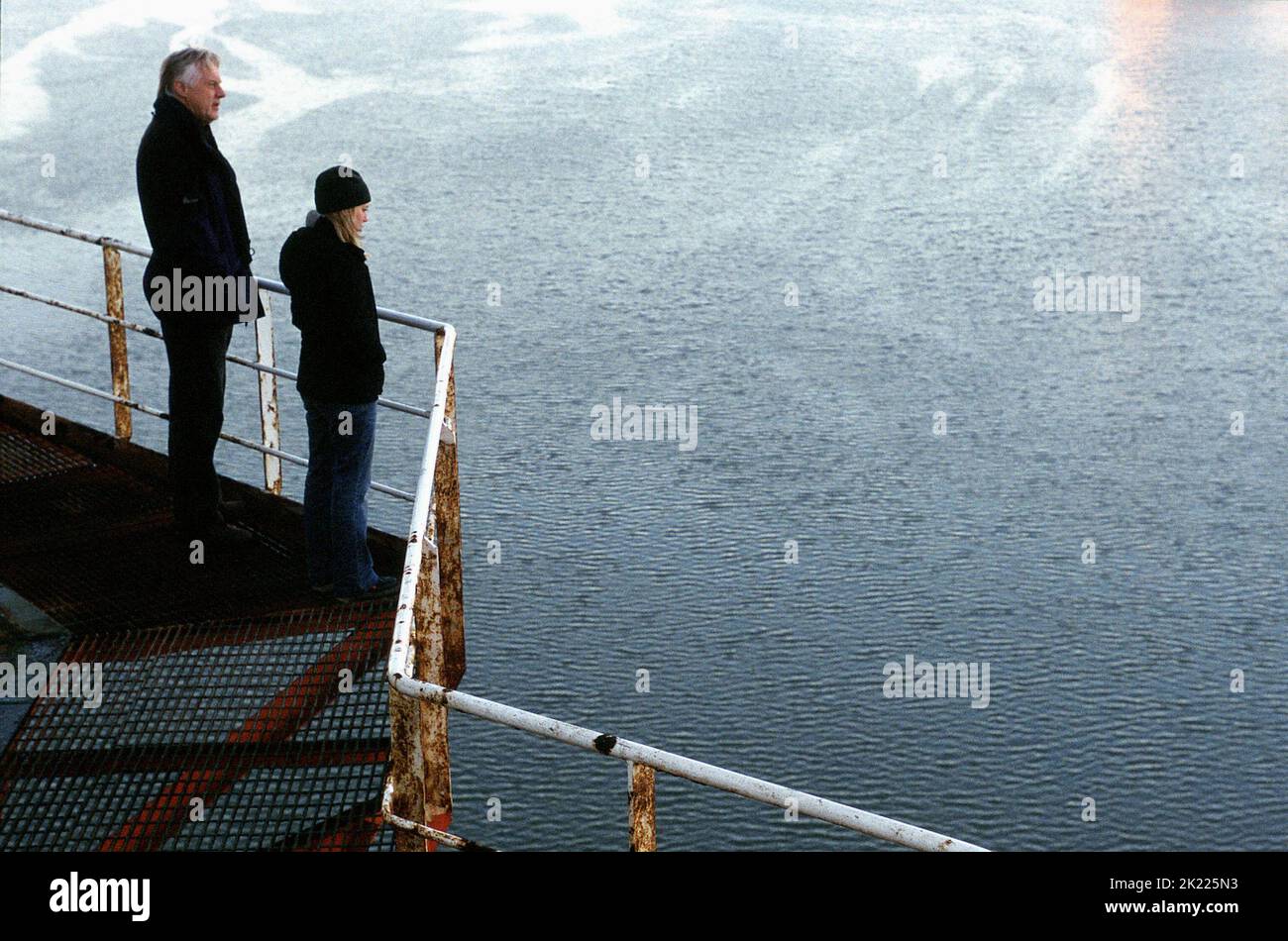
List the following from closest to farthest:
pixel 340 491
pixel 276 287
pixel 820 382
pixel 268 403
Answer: pixel 340 491 → pixel 276 287 → pixel 268 403 → pixel 820 382

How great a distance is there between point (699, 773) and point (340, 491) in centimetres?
277

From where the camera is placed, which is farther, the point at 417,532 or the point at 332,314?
the point at 332,314

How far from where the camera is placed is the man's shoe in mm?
6293

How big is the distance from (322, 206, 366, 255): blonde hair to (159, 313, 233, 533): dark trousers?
74 centimetres

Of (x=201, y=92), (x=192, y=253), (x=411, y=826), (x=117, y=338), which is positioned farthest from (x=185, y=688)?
(x=117, y=338)

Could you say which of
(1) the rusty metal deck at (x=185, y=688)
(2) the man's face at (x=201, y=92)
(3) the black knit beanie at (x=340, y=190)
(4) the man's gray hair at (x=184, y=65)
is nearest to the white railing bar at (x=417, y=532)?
(1) the rusty metal deck at (x=185, y=688)

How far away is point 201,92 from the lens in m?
6.10

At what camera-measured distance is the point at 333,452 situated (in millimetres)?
6219

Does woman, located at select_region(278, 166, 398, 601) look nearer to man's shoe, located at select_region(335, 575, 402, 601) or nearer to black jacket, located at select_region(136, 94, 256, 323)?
man's shoe, located at select_region(335, 575, 402, 601)

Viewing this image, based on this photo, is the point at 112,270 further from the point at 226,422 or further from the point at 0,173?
the point at 0,173

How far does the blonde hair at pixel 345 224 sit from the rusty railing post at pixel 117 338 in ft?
6.20

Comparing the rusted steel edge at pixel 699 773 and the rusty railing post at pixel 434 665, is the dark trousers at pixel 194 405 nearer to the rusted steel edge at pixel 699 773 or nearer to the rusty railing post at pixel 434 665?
the rusty railing post at pixel 434 665

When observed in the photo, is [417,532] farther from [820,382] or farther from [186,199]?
[820,382]

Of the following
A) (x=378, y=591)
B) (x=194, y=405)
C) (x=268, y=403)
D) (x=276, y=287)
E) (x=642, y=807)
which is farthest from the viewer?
(x=268, y=403)
